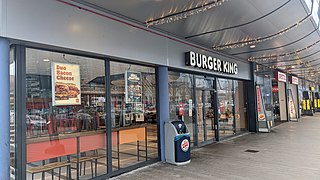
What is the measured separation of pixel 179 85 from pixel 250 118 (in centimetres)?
514

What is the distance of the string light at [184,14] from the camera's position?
4366 mm

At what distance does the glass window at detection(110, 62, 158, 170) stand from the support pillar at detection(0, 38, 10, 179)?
6.40ft

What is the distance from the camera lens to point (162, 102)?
6.07 meters

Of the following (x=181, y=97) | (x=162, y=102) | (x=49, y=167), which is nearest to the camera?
(x=49, y=167)

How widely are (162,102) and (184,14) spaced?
2190mm

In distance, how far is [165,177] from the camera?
4703 mm

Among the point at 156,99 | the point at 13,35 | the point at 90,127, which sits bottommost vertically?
the point at 90,127

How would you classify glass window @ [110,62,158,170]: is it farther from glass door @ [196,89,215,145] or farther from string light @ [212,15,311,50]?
string light @ [212,15,311,50]

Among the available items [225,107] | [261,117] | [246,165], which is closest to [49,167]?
[246,165]

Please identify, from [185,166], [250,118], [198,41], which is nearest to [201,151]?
[185,166]

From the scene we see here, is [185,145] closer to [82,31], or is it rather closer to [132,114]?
[132,114]

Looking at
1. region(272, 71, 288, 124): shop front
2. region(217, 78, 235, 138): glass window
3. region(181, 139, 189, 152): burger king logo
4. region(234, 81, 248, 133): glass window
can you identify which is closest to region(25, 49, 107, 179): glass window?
region(181, 139, 189, 152): burger king logo

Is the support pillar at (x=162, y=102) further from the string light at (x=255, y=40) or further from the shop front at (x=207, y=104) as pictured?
the string light at (x=255, y=40)

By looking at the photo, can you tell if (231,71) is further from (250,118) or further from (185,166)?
(185,166)
